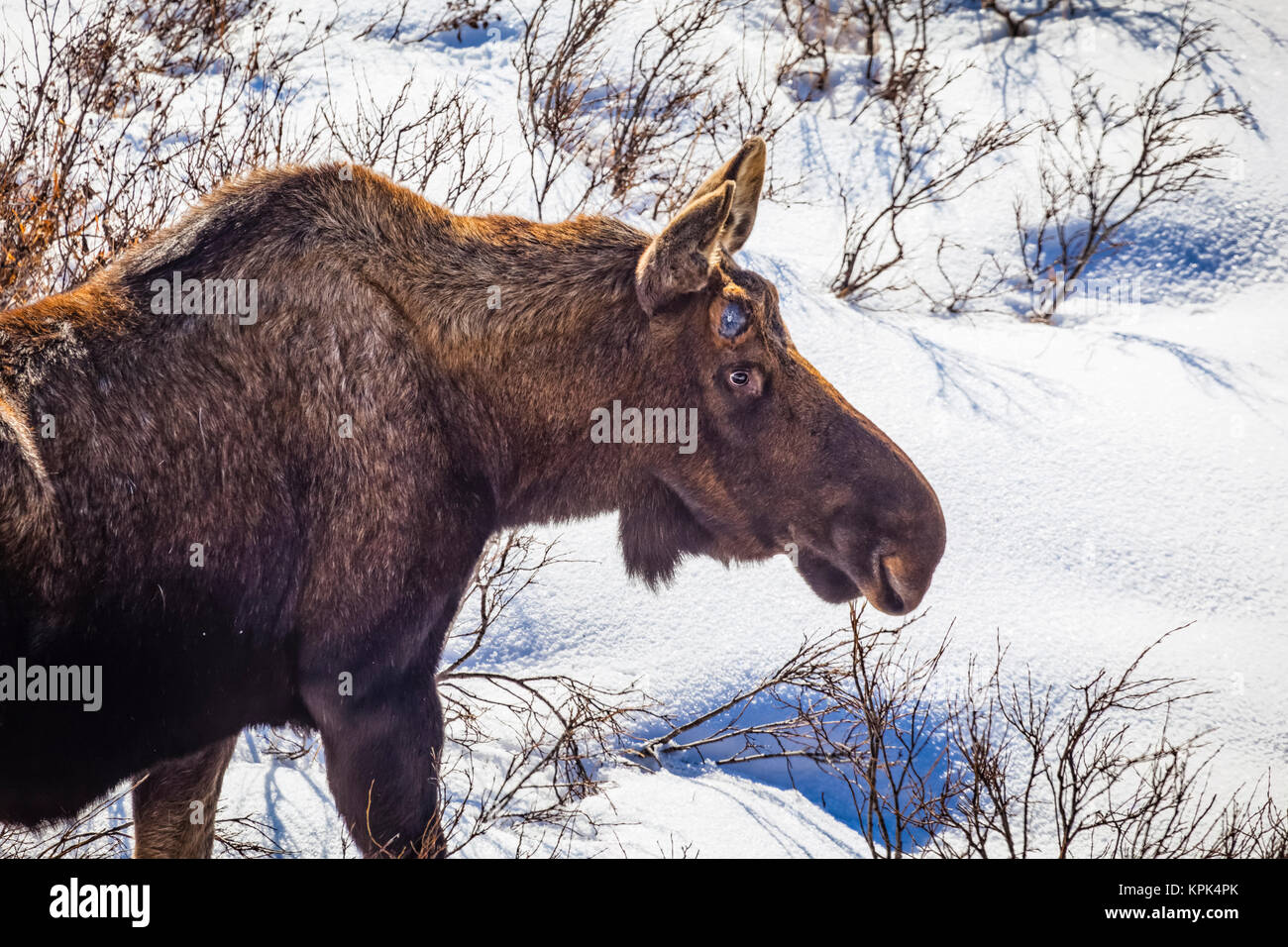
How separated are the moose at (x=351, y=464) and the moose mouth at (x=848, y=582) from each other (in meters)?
0.01

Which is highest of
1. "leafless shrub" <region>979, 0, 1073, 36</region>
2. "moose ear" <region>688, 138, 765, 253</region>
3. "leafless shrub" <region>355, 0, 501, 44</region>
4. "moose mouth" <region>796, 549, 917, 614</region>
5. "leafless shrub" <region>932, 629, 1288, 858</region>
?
"leafless shrub" <region>979, 0, 1073, 36</region>

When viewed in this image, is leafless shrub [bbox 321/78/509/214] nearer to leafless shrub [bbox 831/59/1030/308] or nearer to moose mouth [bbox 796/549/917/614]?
leafless shrub [bbox 831/59/1030/308]

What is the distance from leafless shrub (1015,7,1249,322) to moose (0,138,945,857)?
5.75 meters

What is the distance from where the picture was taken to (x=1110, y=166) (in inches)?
350

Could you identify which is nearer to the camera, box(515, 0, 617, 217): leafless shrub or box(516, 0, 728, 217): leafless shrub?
box(515, 0, 617, 217): leafless shrub

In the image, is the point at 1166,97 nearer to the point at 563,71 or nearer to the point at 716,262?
the point at 563,71

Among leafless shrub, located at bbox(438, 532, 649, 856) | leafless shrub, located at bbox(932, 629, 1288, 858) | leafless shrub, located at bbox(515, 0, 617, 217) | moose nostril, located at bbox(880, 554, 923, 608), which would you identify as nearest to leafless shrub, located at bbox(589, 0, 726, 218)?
leafless shrub, located at bbox(515, 0, 617, 217)

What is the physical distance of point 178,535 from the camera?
310cm

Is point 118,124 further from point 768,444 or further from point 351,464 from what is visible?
point 768,444

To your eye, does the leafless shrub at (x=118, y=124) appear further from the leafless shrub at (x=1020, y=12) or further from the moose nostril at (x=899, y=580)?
the leafless shrub at (x=1020, y=12)

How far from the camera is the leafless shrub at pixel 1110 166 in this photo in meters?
8.67

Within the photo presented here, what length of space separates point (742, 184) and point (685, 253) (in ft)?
1.75

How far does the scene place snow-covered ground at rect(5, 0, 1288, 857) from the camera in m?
5.42

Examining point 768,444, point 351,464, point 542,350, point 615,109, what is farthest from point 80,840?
point 615,109
